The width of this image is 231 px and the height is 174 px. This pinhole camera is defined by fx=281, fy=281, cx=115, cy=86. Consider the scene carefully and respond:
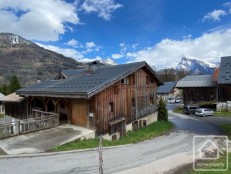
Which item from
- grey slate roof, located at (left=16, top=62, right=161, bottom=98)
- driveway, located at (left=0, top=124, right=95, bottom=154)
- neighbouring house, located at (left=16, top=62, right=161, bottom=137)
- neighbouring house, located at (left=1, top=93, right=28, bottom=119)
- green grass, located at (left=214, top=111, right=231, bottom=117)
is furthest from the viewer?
green grass, located at (left=214, top=111, right=231, bottom=117)

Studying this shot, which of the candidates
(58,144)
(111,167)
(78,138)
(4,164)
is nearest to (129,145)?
(78,138)

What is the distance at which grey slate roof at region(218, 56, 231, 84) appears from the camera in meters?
43.8

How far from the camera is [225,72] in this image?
4519 centimetres

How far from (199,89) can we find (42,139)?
40314mm

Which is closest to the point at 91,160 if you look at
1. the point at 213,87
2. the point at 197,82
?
the point at 213,87

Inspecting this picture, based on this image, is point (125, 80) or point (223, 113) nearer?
point (125, 80)

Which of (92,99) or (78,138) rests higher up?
(92,99)

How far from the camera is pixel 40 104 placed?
30.0m

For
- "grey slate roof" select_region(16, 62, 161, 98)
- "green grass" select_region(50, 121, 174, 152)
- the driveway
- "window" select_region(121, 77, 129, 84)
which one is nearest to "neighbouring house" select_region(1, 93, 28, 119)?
"grey slate roof" select_region(16, 62, 161, 98)

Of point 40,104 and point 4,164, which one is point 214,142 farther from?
point 40,104

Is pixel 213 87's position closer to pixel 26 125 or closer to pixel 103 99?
pixel 103 99

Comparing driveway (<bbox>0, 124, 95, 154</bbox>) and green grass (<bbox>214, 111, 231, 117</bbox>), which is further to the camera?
green grass (<bbox>214, 111, 231, 117</bbox>)

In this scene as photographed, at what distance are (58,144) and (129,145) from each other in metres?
5.19

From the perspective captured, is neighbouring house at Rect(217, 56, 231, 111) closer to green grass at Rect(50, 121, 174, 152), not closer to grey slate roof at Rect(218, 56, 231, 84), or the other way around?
grey slate roof at Rect(218, 56, 231, 84)
